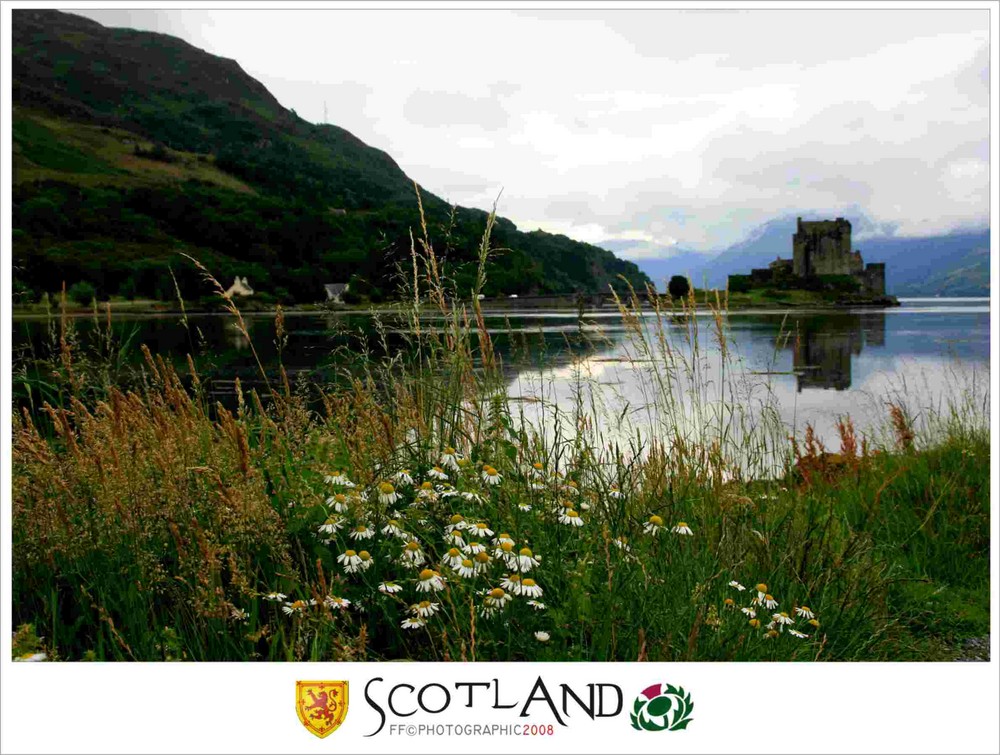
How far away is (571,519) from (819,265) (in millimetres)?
7934

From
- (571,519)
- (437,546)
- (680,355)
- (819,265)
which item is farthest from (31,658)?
(819,265)

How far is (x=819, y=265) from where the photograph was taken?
9.59 m

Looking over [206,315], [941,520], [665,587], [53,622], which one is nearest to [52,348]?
[206,315]

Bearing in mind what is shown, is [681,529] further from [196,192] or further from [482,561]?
[196,192]

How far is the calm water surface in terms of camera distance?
421 centimetres

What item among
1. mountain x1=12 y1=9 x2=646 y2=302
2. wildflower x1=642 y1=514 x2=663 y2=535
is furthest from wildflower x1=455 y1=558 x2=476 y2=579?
mountain x1=12 y1=9 x2=646 y2=302

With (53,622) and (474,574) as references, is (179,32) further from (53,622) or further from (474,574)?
(474,574)

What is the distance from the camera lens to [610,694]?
94.3 inches

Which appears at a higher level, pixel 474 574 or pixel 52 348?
pixel 52 348

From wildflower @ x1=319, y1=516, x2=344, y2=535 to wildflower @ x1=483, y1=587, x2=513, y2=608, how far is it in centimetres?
61

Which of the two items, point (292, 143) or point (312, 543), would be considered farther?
point (292, 143)

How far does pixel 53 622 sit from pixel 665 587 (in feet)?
7.66

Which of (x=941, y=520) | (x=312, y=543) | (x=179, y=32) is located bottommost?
(x=941, y=520)

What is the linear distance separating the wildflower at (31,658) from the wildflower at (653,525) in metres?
2.30
